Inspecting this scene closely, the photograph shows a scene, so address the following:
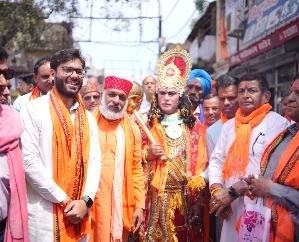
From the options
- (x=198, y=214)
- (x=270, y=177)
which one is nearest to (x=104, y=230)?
(x=198, y=214)

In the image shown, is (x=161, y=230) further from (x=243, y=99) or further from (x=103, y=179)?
(x=243, y=99)

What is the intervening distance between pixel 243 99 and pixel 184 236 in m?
1.56

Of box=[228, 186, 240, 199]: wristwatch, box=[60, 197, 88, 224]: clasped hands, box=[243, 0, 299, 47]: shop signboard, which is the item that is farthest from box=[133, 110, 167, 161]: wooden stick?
box=[243, 0, 299, 47]: shop signboard

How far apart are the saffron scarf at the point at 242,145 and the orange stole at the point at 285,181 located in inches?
27.1

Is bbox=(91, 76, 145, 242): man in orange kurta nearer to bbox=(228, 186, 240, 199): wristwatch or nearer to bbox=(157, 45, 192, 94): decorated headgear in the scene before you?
bbox=(157, 45, 192, 94): decorated headgear

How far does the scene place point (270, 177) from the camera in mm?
3357

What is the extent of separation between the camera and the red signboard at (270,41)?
7.72m

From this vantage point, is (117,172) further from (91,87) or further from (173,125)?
(91,87)

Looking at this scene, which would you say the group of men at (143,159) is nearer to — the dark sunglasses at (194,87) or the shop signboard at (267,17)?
the dark sunglasses at (194,87)

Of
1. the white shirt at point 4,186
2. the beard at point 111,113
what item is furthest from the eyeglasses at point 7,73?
the beard at point 111,113

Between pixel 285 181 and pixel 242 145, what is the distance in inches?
34.3

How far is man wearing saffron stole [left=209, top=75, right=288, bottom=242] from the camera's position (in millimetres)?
3922

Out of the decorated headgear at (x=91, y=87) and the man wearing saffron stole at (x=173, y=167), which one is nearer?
the man wearing saffron stole at (x=173, y=167)

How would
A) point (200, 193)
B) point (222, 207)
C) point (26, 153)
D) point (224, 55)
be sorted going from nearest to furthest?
1. point (26, 153)
2. point (222, 207)
3. point (200, 193)
4. point (224, 55)
